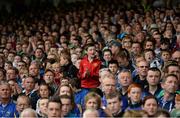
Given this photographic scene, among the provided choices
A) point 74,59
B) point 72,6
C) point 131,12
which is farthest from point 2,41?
point 72,6

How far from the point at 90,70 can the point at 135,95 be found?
8.77ft

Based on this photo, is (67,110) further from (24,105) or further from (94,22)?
(94,22)

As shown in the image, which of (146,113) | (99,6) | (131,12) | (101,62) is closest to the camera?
(146,113)

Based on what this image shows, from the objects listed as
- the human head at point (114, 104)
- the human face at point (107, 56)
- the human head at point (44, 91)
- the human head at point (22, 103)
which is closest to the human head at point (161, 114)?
the human head at point (114, 104)

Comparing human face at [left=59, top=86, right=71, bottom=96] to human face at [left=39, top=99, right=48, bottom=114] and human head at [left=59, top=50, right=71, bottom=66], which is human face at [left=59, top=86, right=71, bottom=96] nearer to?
human face at [left=39, top=99, right=48, bottom=114]

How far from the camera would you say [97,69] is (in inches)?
425

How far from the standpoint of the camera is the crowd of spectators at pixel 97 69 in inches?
318

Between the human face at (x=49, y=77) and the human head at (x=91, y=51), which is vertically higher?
the human head at (x=91, y=51)

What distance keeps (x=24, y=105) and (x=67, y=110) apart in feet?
3.28

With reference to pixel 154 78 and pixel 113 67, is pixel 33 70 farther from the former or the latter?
pixel 154 78

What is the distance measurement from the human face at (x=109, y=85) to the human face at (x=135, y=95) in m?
0.39

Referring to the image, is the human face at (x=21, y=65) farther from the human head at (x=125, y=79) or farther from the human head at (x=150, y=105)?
the human head at (x=150, y=105)

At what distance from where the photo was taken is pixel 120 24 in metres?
15.5

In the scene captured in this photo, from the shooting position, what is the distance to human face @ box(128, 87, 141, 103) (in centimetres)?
820
